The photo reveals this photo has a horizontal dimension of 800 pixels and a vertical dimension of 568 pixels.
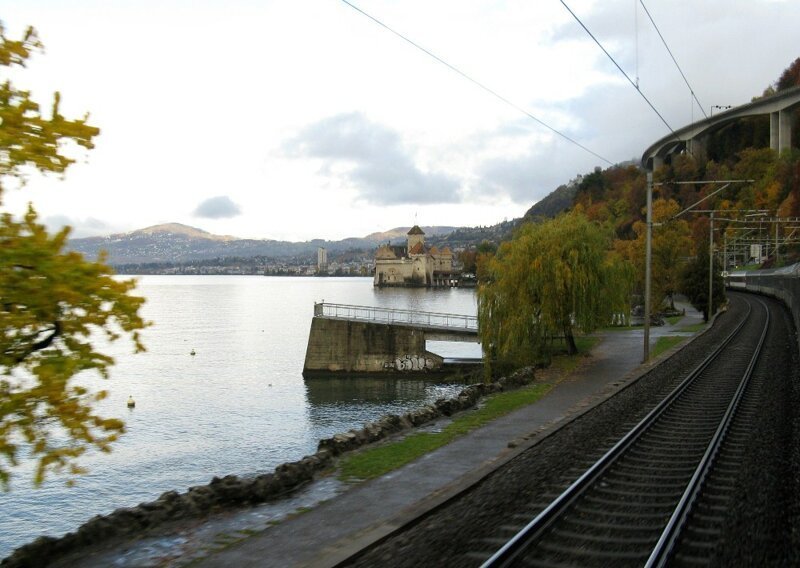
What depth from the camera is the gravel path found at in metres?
7.95

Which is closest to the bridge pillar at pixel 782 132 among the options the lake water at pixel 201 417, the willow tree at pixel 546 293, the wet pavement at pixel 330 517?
the lake water at pixel 201 417

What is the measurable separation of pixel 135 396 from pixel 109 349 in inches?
972

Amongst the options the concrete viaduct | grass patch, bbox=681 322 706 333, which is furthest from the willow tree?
the concrete viaduct

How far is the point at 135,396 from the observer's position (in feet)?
128

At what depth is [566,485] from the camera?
1047 centimetres

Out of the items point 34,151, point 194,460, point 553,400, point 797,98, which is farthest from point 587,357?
point 797,98

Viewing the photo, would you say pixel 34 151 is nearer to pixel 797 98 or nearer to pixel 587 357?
pixel 587 357

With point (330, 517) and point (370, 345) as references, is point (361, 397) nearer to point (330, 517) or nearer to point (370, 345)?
point (370, 345)

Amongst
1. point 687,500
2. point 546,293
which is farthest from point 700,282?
point 687,500

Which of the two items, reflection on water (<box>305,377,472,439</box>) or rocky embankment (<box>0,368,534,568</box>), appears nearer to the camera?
rocky embankment (<box>0,368,534,568</box>)

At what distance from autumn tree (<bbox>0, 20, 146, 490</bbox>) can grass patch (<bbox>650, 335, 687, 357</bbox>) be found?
90.2 ft

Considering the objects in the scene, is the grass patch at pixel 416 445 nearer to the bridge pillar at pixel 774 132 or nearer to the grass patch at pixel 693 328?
the grass patch at pixel 693 328

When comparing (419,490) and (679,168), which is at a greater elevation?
(679,168)

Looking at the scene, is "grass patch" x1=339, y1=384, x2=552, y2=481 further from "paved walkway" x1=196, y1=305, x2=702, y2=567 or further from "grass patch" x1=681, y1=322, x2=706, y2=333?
"grass patch" x1=681, y1=322, x2=706, y2=333
